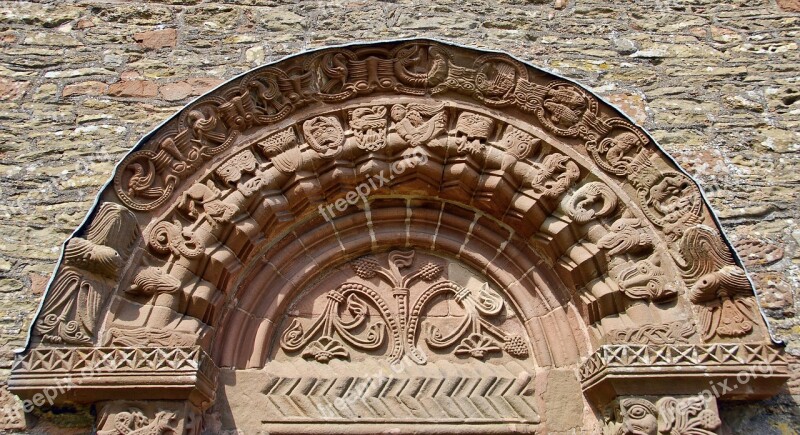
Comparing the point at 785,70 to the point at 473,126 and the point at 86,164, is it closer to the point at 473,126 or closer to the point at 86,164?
the point at 473,126

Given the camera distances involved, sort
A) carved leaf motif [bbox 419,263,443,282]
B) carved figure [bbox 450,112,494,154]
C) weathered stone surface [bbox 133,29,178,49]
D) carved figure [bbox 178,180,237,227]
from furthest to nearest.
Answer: weathered stone surface [bbox 133,29,178,49] < carved leaf motif [bbox 419,263,443,282] < carved figure [bbox 450,112,494,154] < carved figure [bbox 178,180,237,227]

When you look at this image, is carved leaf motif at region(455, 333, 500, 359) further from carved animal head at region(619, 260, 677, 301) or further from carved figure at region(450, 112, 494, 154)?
carved figure at region(450, 112, 494, 154)

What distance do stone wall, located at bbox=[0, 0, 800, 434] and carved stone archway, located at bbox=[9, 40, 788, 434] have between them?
302 mm

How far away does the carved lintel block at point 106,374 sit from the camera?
3.49 meters

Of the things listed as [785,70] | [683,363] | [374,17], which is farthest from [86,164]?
[785,70]

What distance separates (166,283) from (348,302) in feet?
4.01

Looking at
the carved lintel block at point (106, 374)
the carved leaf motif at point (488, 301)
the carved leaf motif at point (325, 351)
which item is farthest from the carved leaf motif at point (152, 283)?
the carved leaf motif at point (488, 301)

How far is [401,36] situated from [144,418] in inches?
120

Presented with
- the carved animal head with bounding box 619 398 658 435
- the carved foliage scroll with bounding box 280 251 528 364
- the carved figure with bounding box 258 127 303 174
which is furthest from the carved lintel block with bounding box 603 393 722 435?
the carved figure with bounding box 258 127 303 174

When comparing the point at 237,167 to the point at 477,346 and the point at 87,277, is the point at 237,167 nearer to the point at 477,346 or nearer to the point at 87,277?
the point at 87,277

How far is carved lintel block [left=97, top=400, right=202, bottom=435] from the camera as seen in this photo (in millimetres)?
3523

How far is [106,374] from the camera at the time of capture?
140 inches

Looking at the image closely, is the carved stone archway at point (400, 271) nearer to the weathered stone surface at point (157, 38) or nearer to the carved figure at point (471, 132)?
the carved figure at point (471, 132)

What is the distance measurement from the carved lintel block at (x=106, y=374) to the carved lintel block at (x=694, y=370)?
7.62ft
